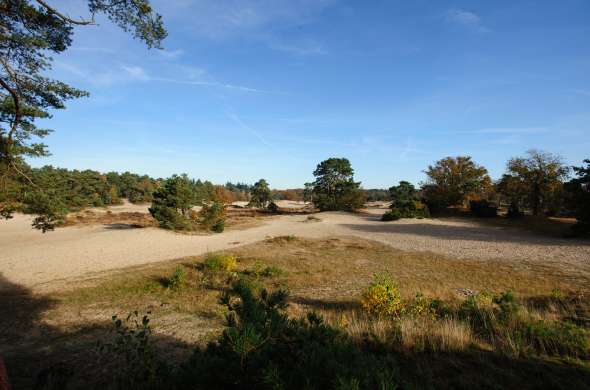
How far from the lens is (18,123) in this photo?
5809 millimetres

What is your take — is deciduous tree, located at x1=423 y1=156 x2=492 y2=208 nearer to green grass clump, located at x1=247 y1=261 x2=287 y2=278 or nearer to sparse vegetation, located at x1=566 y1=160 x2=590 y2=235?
sparse vegetation, located at x1=566 y1=160 x2=590 y2=235

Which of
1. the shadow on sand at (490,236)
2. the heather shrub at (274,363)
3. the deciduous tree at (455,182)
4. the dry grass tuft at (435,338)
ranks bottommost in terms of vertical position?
the shadow on sand at (490,236)

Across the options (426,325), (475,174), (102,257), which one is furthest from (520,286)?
(475,174)

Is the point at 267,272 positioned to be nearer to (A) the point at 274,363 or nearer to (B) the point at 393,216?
(A) the point at 274,363

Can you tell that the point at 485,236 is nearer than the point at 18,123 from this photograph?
No

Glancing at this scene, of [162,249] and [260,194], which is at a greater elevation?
[260,194]

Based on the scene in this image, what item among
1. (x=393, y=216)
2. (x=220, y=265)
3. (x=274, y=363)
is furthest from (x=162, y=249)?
(x=393, y=216)

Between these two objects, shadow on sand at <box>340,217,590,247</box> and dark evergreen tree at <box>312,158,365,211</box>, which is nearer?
shadow on sand at <box>340,217,590,247</box>

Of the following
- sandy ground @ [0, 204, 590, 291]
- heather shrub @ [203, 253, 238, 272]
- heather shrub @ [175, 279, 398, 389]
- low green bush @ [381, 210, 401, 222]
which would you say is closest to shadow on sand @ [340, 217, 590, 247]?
sandy ground @ [0, 204, 590, 291]

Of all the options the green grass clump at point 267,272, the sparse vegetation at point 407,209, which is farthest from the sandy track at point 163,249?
the sparse vegetation at point 407,209

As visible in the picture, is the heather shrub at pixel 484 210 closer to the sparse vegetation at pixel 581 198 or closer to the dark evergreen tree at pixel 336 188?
the sparse vegetation at pixel 581 198

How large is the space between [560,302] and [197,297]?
9.28 metres

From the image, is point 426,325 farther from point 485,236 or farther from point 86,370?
point 485,236

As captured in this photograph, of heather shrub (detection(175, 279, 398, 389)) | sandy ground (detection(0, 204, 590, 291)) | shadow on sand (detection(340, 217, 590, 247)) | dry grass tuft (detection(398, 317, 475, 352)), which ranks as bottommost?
sandy ground (detection(0, 204, 590, 291))
